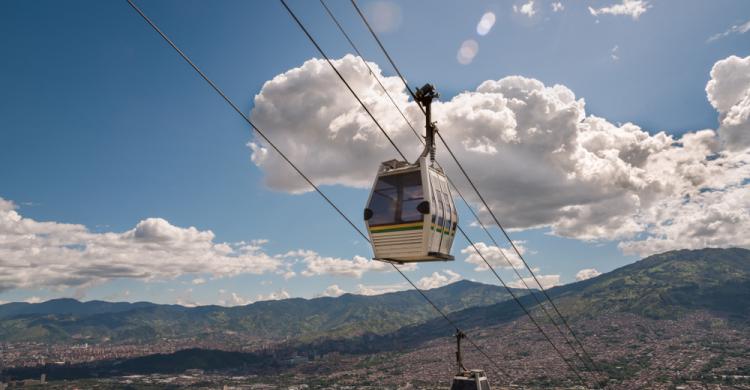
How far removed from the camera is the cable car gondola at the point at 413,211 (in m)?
16.3

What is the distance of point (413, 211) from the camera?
53.8ft

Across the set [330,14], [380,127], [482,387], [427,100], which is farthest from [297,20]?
[482,387]

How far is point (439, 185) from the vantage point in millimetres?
17594

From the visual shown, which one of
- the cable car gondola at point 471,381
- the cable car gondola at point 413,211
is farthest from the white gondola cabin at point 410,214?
the cable car gondola at point 471,381

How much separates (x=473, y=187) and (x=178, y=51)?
14432 mm

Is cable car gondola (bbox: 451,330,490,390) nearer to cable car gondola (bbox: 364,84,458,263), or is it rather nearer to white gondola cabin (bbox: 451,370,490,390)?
white gondola cabin (bbox: 451,370,490,390)

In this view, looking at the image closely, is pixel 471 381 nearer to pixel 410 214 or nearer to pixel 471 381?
pixel 471 381

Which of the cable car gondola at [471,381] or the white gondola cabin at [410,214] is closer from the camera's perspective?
the white gondola cabin at [410,214]

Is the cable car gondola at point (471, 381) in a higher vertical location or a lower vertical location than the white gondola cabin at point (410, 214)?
lower

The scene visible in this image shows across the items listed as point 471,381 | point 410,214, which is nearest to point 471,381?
point 471,381

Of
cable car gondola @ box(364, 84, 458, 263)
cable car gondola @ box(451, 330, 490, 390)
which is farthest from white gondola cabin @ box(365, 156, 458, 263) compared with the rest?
cable car gondola @ box(451, 330, 490, 390)

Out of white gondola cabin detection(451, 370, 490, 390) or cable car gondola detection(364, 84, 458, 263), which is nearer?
cable car gondola detection(364, 84, 458, 263)

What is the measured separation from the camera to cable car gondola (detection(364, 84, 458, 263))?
53.4ft

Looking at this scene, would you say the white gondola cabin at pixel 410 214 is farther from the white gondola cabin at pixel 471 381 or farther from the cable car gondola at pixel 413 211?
the white gondola cabin at pixel 471 381
